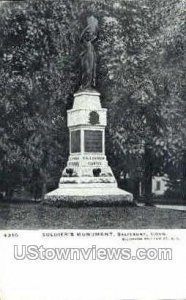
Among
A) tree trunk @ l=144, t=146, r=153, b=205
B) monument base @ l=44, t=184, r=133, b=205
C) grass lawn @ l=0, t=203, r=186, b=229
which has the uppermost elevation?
tree trunk @ l=144, t=146, r=153, b=205

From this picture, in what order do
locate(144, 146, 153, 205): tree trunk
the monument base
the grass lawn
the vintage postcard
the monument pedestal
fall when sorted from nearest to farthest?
the vintage postcard, the grass lawn, the monument base, the monument pedestal, locate(144, 146, 153, 205): tree trunk

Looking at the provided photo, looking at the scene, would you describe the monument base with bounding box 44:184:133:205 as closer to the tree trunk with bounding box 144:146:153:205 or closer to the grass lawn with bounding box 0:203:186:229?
the grass lawn with bounding box 0:203:186:229

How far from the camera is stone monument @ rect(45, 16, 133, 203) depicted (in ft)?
43.1

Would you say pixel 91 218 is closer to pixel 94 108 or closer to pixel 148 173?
pixel 94 108

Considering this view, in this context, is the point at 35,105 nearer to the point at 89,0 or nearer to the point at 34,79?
the point at 34,79

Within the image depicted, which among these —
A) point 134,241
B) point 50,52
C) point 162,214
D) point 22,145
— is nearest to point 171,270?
point 134,241

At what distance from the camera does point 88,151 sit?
13.3 metres

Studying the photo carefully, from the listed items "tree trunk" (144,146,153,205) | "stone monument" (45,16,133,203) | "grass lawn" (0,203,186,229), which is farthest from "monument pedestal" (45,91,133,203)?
"tree trunk" (144,146,153,205)

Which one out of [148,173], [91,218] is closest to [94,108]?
[148,173]

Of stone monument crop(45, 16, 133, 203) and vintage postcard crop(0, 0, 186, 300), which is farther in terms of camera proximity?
stone monument crop(45, 16, 133, 203)

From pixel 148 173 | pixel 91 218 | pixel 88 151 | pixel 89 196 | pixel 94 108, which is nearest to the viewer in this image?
pixel 91 218

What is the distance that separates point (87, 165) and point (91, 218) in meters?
2.65

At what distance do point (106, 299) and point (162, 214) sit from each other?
11.9 feet

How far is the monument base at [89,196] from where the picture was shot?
1295cm
